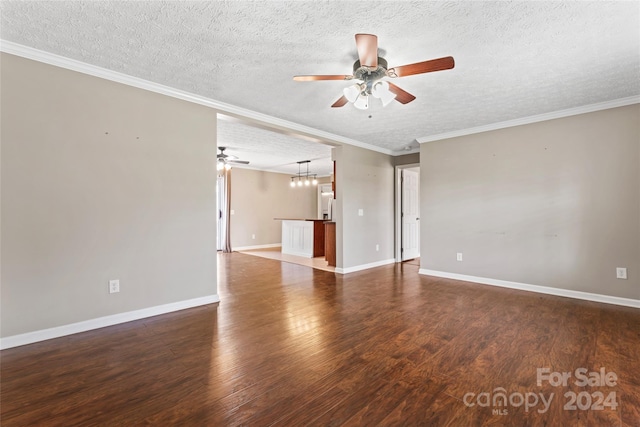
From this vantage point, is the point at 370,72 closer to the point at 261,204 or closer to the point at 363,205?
the point at 363,205

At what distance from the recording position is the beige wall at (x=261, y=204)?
8375 mm

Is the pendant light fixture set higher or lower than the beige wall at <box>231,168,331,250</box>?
higher

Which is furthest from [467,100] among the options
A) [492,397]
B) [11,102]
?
[11,102]

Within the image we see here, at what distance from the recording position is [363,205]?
5625mm

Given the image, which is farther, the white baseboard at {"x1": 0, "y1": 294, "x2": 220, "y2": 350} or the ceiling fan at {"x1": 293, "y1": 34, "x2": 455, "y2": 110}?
the white baseboard at {"x1": 0, "y1": 294, "x2": 220, "y2": 350}

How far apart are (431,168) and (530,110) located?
1.64 meters

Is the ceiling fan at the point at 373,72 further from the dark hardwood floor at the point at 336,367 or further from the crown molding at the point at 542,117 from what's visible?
the crown molding at the point at 542,117

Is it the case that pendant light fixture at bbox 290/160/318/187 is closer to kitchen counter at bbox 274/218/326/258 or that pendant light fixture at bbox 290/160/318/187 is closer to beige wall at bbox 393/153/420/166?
kitchen counter at bbox 274/218/326/258

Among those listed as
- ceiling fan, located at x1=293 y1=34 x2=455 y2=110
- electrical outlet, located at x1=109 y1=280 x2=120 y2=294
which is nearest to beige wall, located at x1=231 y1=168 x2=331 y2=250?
electrical outlet, located at x1=109 y1=280 x2=120 y2=294

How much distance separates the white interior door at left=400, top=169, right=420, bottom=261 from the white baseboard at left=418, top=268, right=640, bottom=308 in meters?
1.51

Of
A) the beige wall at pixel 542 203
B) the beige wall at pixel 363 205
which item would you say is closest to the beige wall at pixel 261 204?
the beige wall at pixel 363 205

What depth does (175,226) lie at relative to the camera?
3.20m

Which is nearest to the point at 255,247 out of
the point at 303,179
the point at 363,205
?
the point at 303,179

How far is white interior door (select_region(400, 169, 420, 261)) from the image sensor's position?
255 inches
